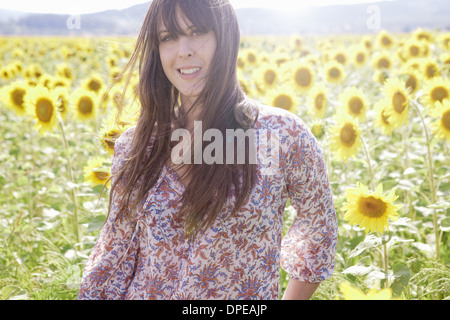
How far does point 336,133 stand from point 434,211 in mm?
643

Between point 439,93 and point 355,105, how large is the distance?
56 cm

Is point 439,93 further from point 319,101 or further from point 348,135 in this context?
point 319,101

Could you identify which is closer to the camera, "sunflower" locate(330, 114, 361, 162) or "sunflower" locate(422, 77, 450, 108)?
"sunflower" locate(330, 114, 361, 162)

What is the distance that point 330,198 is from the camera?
5.08 ft

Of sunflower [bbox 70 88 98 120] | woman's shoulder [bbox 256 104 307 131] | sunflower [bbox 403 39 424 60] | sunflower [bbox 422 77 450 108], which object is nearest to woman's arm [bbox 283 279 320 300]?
woman's shoulder [bbox 256 104 307 131]

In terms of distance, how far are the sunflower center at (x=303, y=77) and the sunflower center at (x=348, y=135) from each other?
202cm

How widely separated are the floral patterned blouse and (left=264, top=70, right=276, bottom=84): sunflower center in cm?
319

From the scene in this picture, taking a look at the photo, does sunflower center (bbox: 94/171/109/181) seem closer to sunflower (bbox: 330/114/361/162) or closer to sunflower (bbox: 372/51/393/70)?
sunflower (bbox: 330/114/361/162)

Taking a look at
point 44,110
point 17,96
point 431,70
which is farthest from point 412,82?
point 17,96

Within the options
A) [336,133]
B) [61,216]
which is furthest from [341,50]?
[61,216]

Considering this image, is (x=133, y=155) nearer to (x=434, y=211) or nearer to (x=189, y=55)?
(x=189, y=55)

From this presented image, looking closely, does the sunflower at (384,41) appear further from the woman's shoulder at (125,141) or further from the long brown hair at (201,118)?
the woman's shoulder at (125,141)

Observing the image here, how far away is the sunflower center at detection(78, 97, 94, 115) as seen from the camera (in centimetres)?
366

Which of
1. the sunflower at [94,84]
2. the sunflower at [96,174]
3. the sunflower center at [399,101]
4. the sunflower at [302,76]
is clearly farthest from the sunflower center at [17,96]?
the sunflower center at [399,101]
